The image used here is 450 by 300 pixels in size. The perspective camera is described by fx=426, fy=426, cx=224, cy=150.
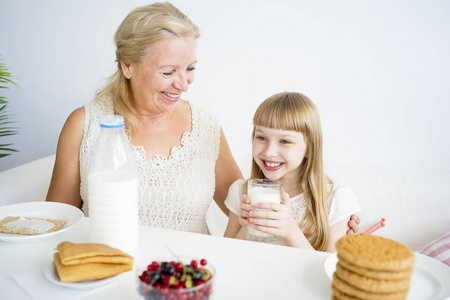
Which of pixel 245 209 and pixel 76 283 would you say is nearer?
pixel 76 283

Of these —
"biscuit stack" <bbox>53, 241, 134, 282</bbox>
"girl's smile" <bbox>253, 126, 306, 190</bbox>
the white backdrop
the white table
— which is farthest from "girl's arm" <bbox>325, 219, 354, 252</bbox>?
"biscuit stack" <bbox>53, 241, 134, 282</bbox>

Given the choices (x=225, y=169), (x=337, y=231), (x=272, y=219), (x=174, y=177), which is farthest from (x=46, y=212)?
(x=337, y=231)

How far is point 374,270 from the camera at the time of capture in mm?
802

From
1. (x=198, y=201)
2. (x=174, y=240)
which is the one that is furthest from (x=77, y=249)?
(x=198, y=201)

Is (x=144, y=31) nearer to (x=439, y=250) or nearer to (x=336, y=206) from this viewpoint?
(x=336, y=206)

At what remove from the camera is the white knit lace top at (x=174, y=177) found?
1865 mm

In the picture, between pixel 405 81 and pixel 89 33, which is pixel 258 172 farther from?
pixel 89 33

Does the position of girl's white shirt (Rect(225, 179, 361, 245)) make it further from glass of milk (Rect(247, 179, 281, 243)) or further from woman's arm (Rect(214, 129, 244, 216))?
woman's arm (Rect(214, 129, 244, 216))

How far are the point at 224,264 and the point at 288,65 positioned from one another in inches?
68.0

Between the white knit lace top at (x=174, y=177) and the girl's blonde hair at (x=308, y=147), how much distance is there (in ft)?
0.91

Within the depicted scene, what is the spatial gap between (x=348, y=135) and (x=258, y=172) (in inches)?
34.6

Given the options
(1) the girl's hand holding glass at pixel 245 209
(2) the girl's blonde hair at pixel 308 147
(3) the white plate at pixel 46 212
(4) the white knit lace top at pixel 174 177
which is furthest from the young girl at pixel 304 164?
(3) the white plate at pixel 46 212

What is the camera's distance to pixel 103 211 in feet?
3.64

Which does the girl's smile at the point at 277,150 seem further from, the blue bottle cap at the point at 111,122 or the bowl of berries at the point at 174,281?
the bowl of berries at the point at 174,281
